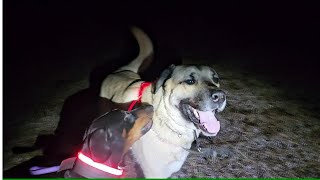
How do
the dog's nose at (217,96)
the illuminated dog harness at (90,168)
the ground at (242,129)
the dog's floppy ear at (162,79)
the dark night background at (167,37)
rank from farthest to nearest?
the dark night background at (167,37)
the ground at (242,129)
the dog's floppy ear at (162,79)
the dog's nose at (217,96)
the illuminated dog harness at (90,168)

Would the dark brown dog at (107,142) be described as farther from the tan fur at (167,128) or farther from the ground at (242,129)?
the ground at (242,129)

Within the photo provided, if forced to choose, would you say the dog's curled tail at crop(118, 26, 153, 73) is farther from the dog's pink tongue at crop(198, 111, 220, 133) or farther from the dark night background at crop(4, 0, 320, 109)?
the dark night background at crop(4, 0, 320, 109)

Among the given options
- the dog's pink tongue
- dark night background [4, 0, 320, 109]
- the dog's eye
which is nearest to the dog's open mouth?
the dog's pink tongue

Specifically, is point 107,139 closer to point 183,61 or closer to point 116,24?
point 183,61

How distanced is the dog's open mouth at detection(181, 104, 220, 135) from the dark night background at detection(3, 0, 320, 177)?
219 cm

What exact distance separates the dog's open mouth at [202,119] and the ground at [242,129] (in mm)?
711

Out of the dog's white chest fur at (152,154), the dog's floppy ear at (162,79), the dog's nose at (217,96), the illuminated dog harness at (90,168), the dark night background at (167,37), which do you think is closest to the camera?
the illuminated dog harness at (90,168)

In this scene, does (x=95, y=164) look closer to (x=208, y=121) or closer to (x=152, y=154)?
(x=152, y=154)

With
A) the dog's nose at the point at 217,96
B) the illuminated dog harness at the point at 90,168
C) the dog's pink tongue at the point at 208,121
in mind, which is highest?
the dog's nose at the point at 217,96

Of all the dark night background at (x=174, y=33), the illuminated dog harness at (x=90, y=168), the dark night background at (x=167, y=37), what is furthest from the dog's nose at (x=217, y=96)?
the dark night background at (x=174, y=33)

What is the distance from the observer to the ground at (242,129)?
370 cm

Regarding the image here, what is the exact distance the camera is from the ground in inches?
146

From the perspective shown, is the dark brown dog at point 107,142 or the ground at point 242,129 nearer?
the dark brown dog at point 107,142

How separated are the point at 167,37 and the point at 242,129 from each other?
3522 mm
